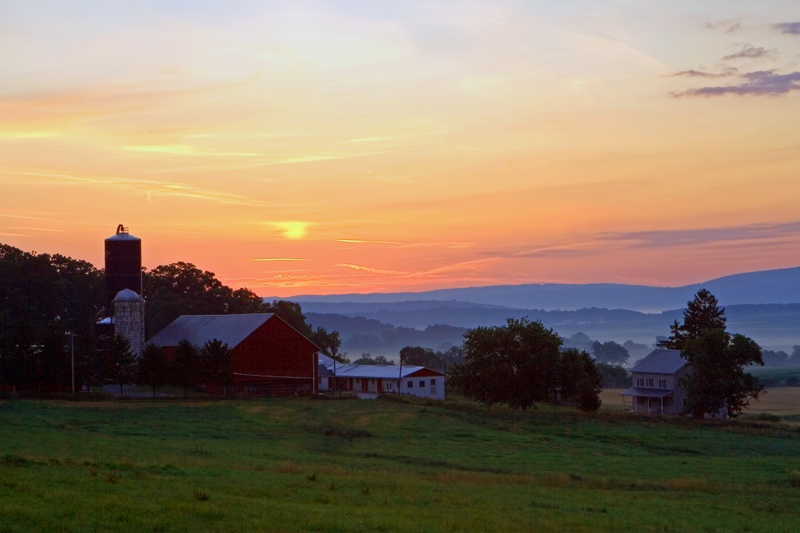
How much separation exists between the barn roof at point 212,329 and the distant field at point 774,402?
4283 centimetres

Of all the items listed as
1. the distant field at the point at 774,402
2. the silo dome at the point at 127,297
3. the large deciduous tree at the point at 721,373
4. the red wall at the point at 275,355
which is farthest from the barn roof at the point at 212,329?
the distant field at the point at 774,402

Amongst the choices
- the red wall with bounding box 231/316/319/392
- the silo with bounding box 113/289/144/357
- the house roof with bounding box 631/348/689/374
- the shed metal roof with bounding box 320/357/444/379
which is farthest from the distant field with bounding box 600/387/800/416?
the silo with bounding box 113/289/144/357

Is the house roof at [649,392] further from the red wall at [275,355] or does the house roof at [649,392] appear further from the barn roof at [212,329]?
the barn roof at [212,329]

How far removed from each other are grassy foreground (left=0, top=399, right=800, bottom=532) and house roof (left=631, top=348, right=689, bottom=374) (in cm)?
2627

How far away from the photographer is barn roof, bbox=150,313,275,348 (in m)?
73.2

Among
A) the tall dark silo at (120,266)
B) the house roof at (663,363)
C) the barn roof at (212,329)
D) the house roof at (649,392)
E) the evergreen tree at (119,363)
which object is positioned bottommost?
the house roof at (649,392)

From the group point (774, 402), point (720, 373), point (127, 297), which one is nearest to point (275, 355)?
point (127, 297)

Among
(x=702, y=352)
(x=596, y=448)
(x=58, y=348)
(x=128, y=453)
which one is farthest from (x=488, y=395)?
(x=128, y=453)

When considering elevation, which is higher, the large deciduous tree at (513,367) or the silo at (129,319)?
the silo at (129,319)

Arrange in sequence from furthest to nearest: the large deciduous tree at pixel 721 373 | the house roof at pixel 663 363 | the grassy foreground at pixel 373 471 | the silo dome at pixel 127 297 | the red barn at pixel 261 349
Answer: the house roof at pixel 663 363 → the silo dome at pixel 127 297 → the red barn at pixel 261 349 → the large deciduous tree at pixel 721 373 → the grassy foreground at pixel 373 471

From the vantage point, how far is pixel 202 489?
18.1 metres

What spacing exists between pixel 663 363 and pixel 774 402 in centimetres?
3435

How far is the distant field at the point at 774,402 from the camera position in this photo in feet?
304

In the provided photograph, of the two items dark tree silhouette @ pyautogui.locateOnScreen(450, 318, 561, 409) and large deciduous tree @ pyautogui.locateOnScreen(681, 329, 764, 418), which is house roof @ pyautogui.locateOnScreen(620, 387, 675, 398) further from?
dark tree silhouette @ pyautogui.locateOnScreen(450, 318, 561, 409)
